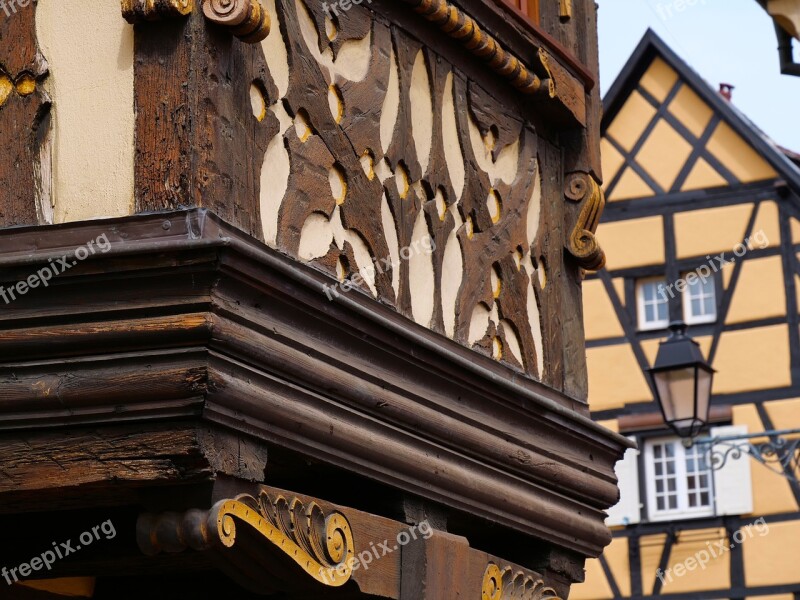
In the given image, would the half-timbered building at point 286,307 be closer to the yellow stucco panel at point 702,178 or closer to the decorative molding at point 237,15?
the decorative molding at point 237,15

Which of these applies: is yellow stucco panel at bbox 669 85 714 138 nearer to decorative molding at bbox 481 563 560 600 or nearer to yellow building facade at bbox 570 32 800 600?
yellow building facade at bbox 570 32 800 600

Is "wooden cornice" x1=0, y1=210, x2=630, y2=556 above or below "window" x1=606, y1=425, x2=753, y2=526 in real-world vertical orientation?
below

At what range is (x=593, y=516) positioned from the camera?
238 inches

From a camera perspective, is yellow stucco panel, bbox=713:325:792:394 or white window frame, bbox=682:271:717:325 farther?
white window frame, bbox=682:271:717:325

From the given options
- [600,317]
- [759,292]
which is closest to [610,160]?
[600,317]

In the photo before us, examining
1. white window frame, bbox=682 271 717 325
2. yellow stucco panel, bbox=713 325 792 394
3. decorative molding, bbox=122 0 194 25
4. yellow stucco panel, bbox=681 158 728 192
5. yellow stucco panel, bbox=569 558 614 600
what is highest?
yellow stucco panel, bbox=681 158 728 192

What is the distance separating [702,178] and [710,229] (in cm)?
58

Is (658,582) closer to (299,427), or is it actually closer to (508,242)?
(508,242)

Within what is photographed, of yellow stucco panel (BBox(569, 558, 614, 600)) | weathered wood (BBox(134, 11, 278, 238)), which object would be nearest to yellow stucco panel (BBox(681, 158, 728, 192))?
yellow stucco panel (BBox(569, 558, 614, 600))

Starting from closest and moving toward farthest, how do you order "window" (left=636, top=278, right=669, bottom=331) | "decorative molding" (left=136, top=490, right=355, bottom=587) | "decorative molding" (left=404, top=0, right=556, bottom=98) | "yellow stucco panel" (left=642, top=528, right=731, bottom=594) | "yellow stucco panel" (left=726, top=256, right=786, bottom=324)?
"decorative molding" (left=136, top=490, right=355, bottom=587), "decorative molding" (left=404, top=0, right=556, bottom=98), "yellow stucco panel" (left=642, top=528, right=731, bottom=594), "yellow stucco panel" (left=726, top=256, right=786, bottom=324), "window" (left=636, top=278, right=669, bottom=331)

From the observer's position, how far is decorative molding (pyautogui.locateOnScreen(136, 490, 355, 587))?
13.1ft

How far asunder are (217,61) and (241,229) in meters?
0.42

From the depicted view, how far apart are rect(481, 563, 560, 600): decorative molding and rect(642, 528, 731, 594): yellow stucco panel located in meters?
11.6

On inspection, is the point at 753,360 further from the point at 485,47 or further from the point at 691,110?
the point at 485,47
